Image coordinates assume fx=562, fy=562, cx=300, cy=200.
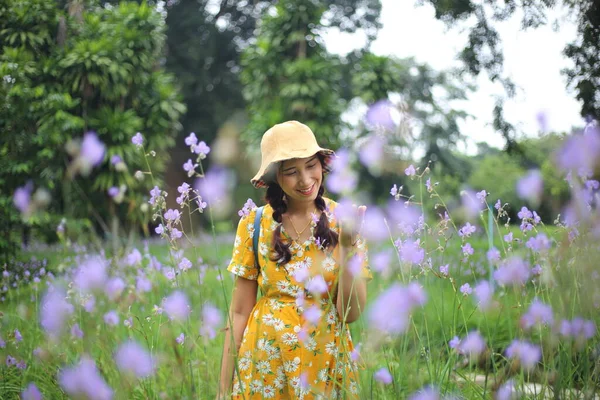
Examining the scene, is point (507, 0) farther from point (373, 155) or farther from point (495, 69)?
point (373, 155)

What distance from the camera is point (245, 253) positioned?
5.55 ft

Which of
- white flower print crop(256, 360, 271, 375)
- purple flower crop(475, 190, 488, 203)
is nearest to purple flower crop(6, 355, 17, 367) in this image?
white flower print crop(256, 360, 271, 375)

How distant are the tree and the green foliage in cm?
154

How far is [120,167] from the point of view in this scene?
69.7 inches

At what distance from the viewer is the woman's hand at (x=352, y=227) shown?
3.99 feet

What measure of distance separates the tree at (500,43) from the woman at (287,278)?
1.08m

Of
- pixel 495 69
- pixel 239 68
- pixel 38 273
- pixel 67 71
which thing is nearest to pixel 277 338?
pixel 495 69

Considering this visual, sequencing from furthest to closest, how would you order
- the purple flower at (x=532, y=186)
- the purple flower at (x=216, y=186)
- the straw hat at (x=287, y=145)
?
the straw hat at (x=287, y=145), the purple flower at (x=216, y=186), the purple flower at (x=532, y=186)

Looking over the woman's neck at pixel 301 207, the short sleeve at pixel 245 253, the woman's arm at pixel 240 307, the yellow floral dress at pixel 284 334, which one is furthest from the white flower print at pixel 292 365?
the woman's neck at pixel 301 207

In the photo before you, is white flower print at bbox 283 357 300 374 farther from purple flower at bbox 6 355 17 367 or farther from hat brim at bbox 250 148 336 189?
purple flower at bbox 6 355 17 367

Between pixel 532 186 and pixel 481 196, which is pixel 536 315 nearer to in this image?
pixel 532 186

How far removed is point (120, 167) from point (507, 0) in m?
1.63

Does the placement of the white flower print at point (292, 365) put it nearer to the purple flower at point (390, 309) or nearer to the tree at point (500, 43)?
the purple flower at point (390, 309)

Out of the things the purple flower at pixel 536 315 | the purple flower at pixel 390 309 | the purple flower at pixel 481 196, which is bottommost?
the purple flower at pixel 536 315
